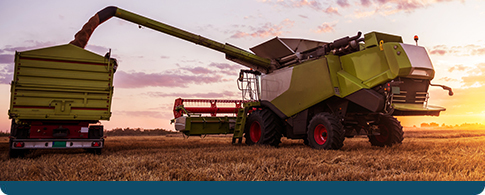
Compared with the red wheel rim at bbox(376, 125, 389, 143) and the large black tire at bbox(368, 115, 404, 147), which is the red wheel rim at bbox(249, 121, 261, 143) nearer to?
the large black tire at bbox(368, 115, 404, 147)

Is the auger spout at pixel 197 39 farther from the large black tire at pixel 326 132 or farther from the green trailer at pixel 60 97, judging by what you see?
the large black tire at pixel 326 132

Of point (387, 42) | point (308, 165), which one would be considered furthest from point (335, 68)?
point (308, 165)

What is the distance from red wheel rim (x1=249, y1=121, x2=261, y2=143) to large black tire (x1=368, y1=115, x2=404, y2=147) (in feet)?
10.00

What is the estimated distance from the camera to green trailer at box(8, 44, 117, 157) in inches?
269

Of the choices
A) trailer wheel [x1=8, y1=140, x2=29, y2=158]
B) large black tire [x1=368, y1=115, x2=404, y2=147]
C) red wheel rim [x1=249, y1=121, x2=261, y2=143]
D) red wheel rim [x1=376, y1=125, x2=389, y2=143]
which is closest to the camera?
trailer wheel [x1=8, y1=140, x2=29, y2=158]

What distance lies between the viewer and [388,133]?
8.34m

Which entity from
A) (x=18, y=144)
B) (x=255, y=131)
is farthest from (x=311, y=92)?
(x=18, y=144)

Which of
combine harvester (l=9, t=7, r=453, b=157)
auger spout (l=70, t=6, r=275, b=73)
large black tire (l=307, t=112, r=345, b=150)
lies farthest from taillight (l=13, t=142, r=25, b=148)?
large black tire (l=307, t=112, r=345, b=150)

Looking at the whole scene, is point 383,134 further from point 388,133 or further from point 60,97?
point 60,97

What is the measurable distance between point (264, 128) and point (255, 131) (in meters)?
0.94

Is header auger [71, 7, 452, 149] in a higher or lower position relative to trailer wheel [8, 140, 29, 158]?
higher

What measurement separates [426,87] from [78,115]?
7.32m

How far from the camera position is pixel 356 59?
7.52 metres

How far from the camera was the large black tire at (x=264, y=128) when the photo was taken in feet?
29.7
